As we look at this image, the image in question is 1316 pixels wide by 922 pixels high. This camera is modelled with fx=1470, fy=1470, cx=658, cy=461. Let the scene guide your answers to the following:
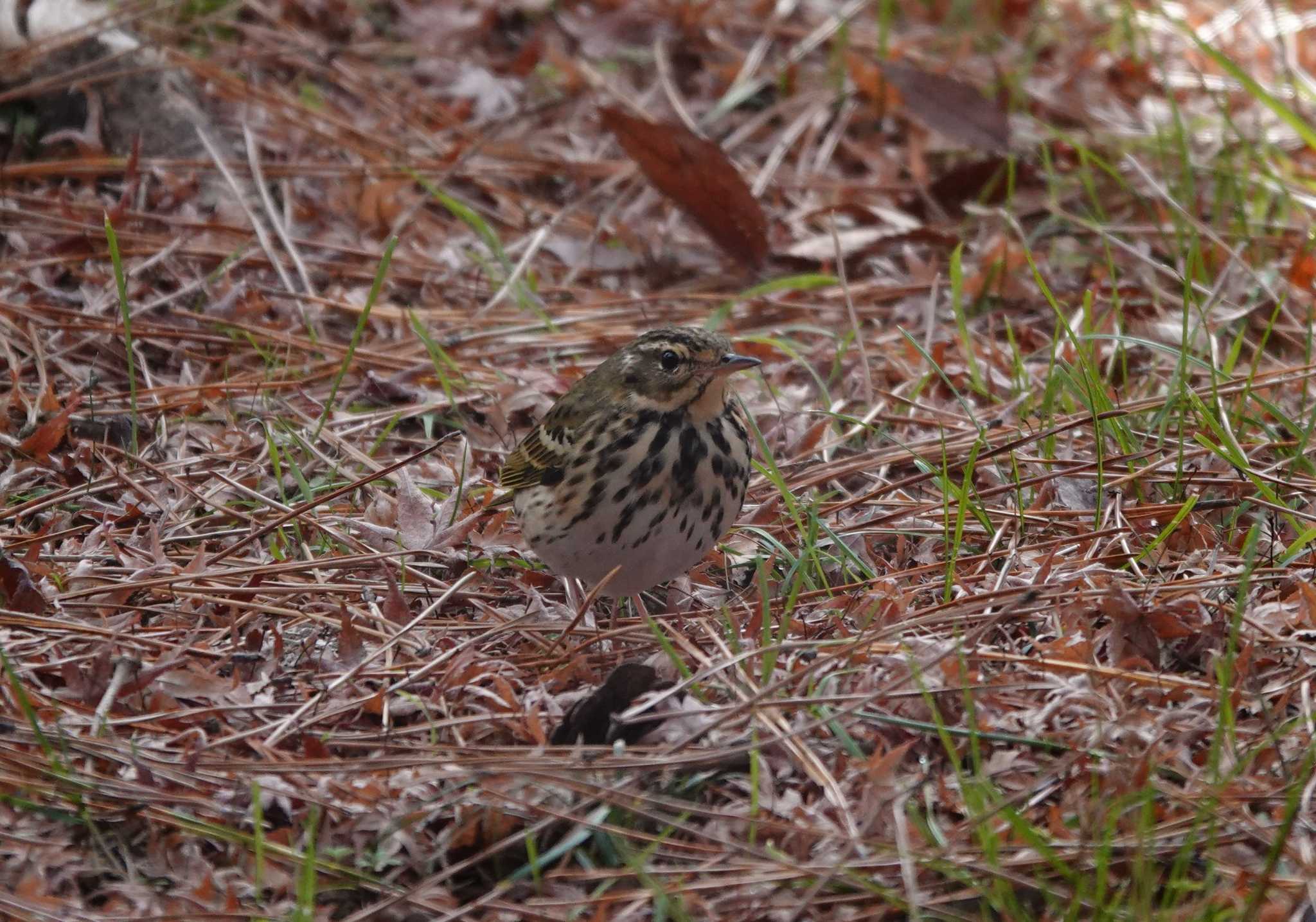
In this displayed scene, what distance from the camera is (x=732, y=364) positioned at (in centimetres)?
425

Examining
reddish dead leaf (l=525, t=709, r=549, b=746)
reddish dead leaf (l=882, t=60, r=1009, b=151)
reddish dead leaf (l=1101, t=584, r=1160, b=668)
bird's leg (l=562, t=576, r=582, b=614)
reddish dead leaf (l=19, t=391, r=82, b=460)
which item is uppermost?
reddish dead leaf (l=882, t=60, r=1009, b=151)

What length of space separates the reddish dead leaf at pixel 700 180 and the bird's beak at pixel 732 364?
2542mm

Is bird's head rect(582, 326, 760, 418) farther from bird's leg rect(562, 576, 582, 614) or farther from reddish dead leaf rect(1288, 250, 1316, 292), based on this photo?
reddish dead leaf rect(1288, 250, 1316, 292)

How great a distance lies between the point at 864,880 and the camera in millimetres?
3041

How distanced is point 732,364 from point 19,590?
2.12 m

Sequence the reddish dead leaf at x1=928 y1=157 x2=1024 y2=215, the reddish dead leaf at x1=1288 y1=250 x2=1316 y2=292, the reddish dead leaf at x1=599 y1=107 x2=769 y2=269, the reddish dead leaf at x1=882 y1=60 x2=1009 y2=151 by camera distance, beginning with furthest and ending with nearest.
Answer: the reddish dead leaf at x1=882 y1=60 x2=1009 y2=151 < the reddish dead leaf at x1=928 y1=157 x2=1024 y2=215 < the reddish dead leaf at x1=599 y1=107 x2=769 y2=269 < the reddish dead leaf at x1=1288 y1=250 x2=1316 y2=292

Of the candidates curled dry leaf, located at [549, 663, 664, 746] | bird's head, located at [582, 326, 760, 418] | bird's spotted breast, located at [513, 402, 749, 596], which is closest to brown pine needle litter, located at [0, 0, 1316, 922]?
curled dry leaf, located at [549, 663, 664, 746]

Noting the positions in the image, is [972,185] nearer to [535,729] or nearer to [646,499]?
[646,499]

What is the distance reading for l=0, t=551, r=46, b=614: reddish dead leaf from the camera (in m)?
4.14

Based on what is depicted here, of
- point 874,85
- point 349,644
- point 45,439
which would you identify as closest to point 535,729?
point 349,644

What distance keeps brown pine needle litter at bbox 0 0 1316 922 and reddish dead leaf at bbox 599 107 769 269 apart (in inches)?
0.8

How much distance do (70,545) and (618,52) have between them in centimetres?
513

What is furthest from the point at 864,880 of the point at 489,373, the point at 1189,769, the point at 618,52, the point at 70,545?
the point at 618,52

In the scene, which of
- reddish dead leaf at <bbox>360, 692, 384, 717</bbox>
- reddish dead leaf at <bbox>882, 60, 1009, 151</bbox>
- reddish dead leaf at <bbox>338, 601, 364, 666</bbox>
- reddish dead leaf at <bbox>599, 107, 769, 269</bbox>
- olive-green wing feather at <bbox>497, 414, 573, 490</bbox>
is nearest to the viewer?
reddish dead leaf at <bbox>360, 692, 384, 717</bbox>
